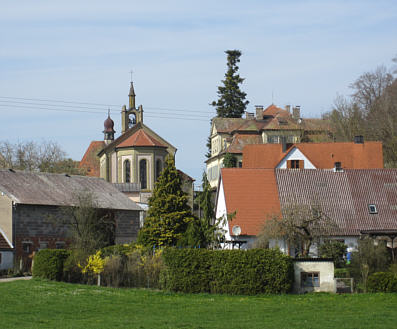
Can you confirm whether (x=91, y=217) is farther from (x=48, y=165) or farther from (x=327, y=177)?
(x=48, y=165)

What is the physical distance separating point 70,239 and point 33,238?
91.4 inches

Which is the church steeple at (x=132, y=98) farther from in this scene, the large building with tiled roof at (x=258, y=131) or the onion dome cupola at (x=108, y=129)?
the large building with tiled roof at (x=258, y=131)

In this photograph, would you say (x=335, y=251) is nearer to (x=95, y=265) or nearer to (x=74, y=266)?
(x=95, y=265)

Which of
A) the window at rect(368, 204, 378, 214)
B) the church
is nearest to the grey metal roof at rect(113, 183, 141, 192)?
the church

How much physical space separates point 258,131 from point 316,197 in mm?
42021

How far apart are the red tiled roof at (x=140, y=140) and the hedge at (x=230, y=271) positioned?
187ft

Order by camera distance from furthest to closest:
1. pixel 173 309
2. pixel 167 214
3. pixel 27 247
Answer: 1. pixel 27 247
2. pixel 167 214
3. pixel 173 309

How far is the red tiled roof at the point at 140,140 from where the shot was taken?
8962 centimetres

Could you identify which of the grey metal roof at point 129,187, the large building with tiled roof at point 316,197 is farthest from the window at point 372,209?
the grey metal roof at point 129,187

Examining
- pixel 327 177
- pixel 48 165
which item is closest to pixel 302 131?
pixel 48 165

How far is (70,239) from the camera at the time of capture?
49.7m

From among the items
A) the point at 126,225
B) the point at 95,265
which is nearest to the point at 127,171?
the point at 126,225

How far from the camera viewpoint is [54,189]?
2064 inches

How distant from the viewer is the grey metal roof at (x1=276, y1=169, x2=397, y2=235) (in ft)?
157
